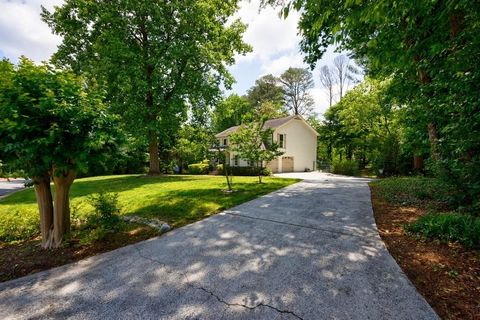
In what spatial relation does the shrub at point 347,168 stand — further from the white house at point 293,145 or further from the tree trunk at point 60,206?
the tree trunk at point 60,206

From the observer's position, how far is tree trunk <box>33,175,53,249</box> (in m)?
4.04

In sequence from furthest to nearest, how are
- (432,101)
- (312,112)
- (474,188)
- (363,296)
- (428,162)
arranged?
(312,112) < (428,162) < (432,101) < (474,188) < (363,296)

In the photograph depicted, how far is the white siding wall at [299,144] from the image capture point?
24359 mm

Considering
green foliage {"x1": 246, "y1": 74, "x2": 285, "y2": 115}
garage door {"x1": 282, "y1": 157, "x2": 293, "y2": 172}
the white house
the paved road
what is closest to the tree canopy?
the paved road

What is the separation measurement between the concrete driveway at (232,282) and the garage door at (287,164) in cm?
1965

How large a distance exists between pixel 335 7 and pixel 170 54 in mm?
12788

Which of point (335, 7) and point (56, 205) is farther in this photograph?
point (56, 205)

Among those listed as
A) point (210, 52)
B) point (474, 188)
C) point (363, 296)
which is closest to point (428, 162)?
point (474, 188)

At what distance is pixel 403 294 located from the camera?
2.51 meters

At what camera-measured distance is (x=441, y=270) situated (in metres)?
2.95

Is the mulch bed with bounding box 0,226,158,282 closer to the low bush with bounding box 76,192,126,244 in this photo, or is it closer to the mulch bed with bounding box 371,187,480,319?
the low bush with bounding box 76,192,126,244

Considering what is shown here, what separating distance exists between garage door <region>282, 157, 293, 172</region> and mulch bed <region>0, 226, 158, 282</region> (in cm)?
2053

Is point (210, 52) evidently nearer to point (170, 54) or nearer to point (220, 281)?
point (170, 54)

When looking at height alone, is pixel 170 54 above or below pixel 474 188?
above
